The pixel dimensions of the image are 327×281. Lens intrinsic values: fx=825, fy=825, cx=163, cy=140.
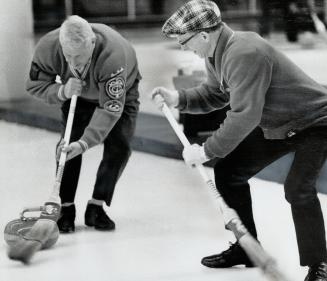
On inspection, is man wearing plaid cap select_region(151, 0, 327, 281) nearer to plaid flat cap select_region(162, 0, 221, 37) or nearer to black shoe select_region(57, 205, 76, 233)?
plaid flat cap select_region(162, 0, 221, 37)

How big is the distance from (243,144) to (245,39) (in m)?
0.27

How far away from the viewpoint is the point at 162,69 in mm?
3074

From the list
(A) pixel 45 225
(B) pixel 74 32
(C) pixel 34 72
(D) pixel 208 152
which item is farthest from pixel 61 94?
(D) pixel 208 152

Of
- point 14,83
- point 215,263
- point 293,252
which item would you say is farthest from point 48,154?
point 293,252

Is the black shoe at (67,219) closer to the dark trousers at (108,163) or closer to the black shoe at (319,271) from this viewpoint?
the dark trousers at (108,163)

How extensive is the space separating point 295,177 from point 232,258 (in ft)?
1.04

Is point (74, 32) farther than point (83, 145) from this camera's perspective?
No

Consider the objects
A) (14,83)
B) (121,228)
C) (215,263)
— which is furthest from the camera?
(121,228)

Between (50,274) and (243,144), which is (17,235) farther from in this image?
(243,144)

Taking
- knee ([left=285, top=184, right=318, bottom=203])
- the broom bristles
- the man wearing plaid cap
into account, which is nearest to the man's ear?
the man wearing plaid cap

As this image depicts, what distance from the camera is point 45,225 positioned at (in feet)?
7.68

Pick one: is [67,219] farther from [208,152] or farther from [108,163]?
[208,152]

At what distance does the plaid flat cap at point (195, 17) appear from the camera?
181cm

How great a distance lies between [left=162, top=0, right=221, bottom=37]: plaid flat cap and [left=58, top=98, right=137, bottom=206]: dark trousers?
67 centimetres
